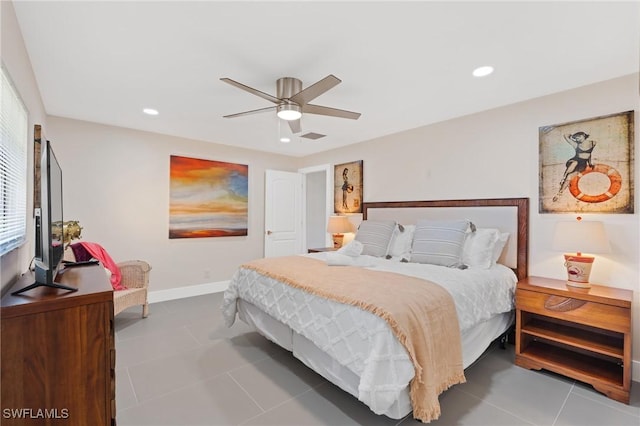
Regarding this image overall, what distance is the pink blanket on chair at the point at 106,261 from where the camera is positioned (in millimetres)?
3061

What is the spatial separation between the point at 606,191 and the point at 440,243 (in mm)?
1358

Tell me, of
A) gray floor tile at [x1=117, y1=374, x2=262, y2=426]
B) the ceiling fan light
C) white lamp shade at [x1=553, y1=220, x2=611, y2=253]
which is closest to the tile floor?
gray floor tile at [x1=117, y1=374, x2=262, y2=426]

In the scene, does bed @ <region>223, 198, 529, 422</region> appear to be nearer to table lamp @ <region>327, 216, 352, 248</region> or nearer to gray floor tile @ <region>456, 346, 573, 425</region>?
gray floor tile @ <region>456, 346, 573, 425</region>

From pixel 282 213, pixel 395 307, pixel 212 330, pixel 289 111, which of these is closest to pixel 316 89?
pixel 289 111

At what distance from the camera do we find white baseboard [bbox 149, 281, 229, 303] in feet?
13.5

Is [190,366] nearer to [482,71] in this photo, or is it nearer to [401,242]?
[401,242]

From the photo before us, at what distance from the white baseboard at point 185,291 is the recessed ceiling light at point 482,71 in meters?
4.38

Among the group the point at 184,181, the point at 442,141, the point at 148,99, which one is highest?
the point at 148,99

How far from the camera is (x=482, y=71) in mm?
2328

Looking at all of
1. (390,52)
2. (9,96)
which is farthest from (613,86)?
A: (9,96)

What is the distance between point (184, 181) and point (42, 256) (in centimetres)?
312

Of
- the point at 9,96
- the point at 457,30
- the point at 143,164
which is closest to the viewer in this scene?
the point at 9,96

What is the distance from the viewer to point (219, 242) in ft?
15.7

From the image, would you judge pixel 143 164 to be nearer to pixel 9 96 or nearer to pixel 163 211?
pixel 163 211
